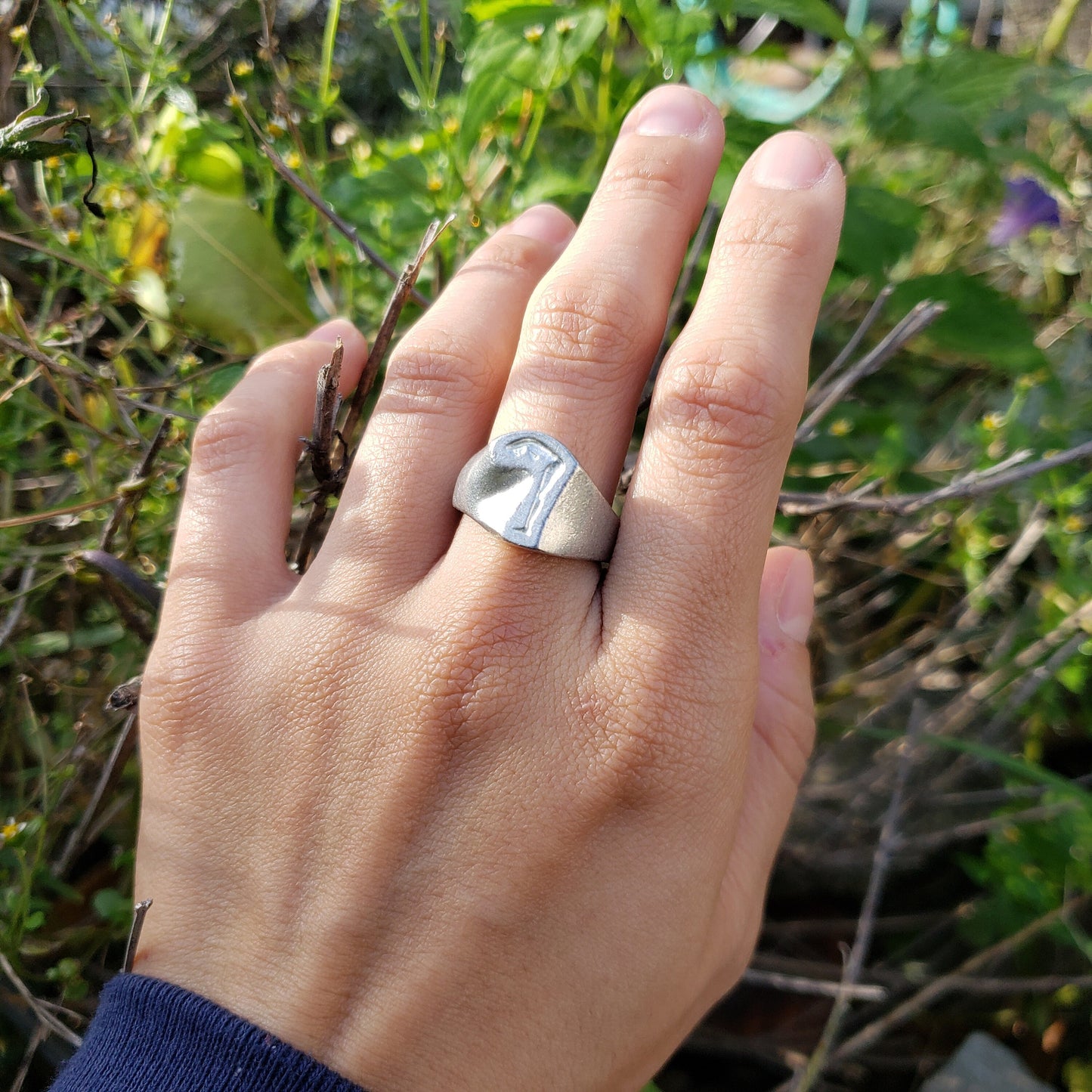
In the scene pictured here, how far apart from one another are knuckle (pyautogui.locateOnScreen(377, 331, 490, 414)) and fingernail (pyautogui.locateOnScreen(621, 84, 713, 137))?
384 millimetres

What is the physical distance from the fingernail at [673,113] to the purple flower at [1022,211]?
956mm

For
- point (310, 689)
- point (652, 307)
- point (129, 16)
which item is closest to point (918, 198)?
point (652, 307)

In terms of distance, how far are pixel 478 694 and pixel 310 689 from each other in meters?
0.19

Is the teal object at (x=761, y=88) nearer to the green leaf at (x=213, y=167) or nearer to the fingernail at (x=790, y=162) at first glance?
the fingernail at (x=790, y=162)

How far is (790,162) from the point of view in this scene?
3.53 feet

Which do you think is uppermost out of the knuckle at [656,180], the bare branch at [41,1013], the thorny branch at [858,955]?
the knuckle at [656,180]

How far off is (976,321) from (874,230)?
0.29 metres

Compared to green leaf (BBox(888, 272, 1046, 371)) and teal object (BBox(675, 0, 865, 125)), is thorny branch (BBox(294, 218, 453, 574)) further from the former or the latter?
green leaf (BBox(888, 272, 1046, 371))

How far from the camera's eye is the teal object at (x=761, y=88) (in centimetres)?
143

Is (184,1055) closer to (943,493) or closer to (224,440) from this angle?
(224,440)

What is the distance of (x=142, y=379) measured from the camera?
5.40 ft

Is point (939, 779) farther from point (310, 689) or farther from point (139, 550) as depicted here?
point (139, 550)

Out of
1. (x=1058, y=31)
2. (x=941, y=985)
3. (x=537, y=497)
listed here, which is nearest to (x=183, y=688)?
(x=537, y=497)

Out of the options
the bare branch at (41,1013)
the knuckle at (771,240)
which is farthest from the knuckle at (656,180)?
the bare branch at (41,1013)
